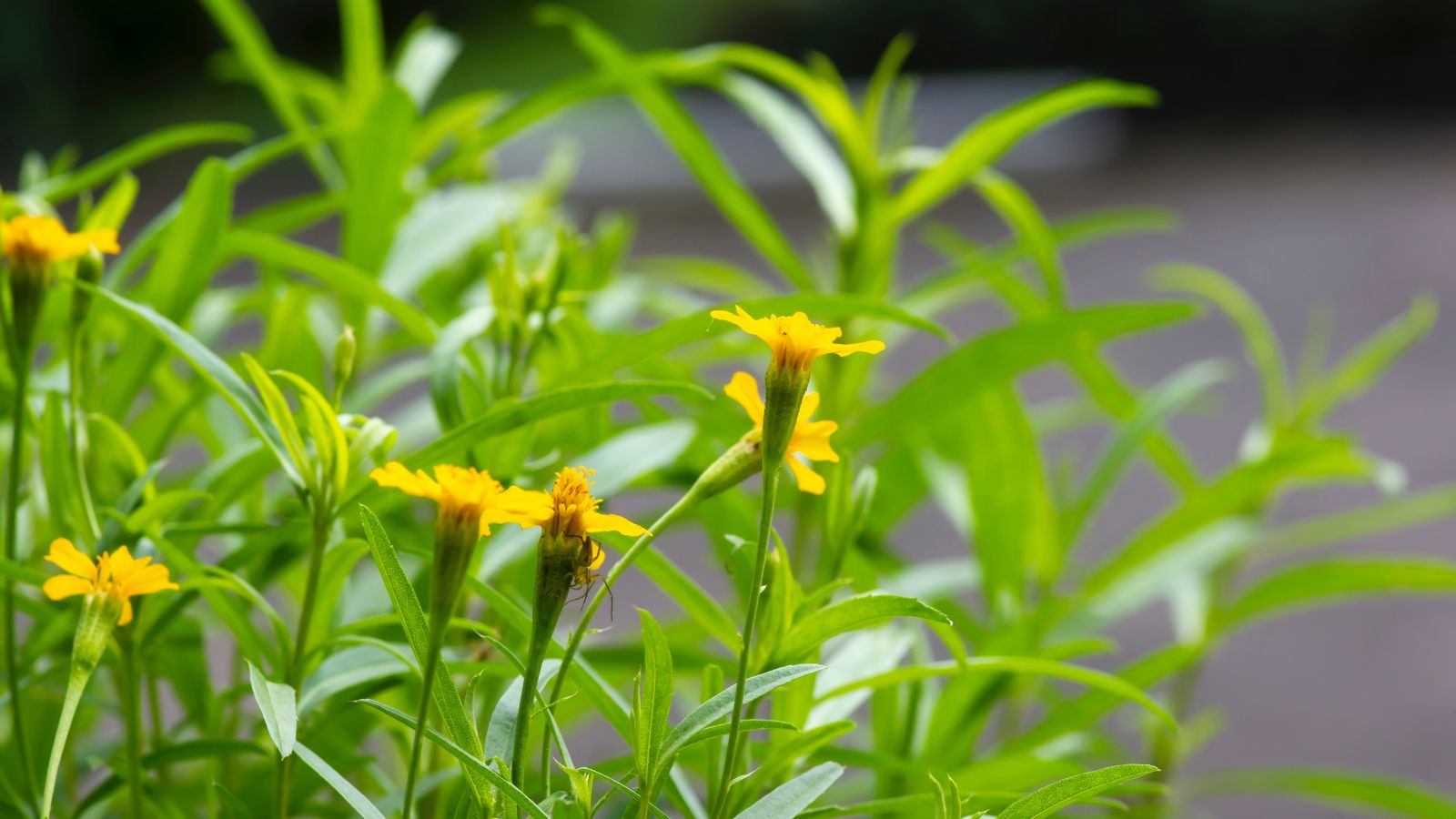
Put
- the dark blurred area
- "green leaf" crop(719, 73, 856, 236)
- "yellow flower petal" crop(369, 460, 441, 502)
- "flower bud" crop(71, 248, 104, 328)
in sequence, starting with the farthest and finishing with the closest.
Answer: the dark blurred area
"green leaf" crop(719, 73, 856, 236)
"flower bud" crop(71, 248, 104, 328)
"yellow flower petal" crop(369, 460, 441, 502)

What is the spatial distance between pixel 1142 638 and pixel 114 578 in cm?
192

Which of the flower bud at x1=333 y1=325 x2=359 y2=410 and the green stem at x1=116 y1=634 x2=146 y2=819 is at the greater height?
the flower bud at x1=333 y1=325 x2=359 y2=410

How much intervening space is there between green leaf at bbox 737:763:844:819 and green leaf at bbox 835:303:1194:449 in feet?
0.61

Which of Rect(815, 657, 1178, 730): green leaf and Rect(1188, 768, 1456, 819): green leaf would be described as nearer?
Rect(815, 657, 1178, 730): green leaf

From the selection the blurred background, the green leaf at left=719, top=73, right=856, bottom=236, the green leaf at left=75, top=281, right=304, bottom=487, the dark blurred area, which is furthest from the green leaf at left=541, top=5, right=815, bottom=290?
the dark blurred area

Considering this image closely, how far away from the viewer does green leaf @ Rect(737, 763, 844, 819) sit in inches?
9.9

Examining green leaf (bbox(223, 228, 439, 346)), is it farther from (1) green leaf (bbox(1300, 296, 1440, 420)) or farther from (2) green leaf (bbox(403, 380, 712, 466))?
(1) green leaf (bbox(1300, 296, 1440, 420))

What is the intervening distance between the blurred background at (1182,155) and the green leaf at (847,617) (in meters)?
1.72

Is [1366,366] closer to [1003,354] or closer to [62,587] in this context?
[1003,354]

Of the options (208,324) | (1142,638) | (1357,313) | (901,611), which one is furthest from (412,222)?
(1357,313)

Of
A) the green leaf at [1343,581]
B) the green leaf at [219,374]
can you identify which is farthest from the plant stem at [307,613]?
the green leaf at [1343,581]

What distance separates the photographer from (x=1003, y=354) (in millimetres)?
415

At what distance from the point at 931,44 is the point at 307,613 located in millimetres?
4408

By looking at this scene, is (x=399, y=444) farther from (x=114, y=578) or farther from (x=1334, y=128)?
(x=1334, y=128)
